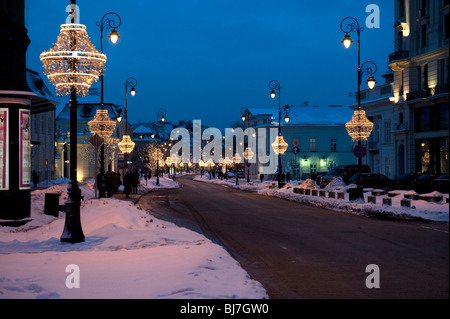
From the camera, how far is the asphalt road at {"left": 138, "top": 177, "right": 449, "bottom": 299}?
791cm

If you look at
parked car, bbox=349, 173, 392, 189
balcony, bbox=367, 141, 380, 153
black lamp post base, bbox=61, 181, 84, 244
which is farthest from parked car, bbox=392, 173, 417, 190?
black lamp post base, bbox=61, 181, 84, 244

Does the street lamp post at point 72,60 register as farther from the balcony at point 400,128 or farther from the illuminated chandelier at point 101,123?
the balcony at point 400,128

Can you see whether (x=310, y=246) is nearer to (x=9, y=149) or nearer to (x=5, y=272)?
(x=5, y=272)

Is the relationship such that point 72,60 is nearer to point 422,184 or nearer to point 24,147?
point 24,147

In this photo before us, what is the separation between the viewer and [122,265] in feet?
32.4

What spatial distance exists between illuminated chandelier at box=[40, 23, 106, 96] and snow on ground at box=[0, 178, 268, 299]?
13.0 feet

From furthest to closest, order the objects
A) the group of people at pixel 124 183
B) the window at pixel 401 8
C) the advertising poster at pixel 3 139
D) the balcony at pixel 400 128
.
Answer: the balcony at pixel 400 128 → the window at pixel 401 8 → the group of people at pixel 124 183 → the advertising poster at pixel 3 139

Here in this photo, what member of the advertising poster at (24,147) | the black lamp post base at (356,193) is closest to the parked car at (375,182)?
the black lamp post base at (356,193)

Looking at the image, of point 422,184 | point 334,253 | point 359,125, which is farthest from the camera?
point 422,184

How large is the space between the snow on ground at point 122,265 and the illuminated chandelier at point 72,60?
395cm

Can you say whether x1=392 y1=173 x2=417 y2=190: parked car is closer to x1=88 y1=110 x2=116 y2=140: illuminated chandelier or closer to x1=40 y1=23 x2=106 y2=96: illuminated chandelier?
x1=88 y1=110 x2=116 y2=140: illuminated chandelier

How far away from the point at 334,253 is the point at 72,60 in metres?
7.86

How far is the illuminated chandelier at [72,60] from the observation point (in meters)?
13.7

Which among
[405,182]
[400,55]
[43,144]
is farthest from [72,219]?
[43,144]
